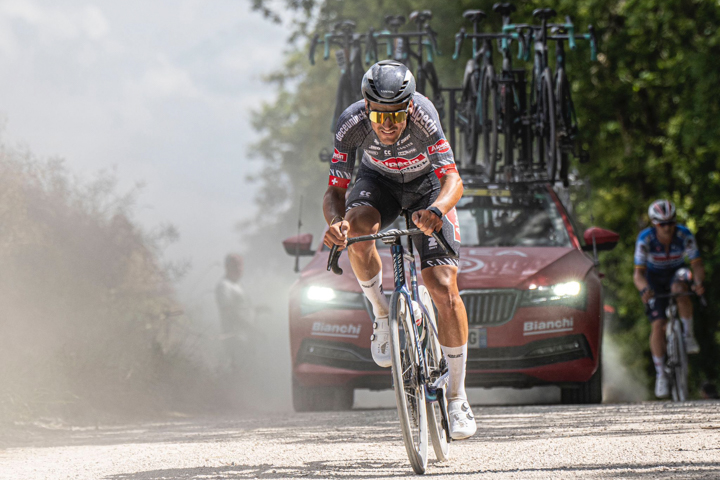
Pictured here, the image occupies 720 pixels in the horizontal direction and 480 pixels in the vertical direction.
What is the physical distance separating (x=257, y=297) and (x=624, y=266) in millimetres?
20678

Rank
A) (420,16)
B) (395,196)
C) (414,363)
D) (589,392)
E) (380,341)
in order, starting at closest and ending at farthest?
1. (414,363)
2. (380,341)
3. (395,196)
4. (589,392)
5. (420,16)

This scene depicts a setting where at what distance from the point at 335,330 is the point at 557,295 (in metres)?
1.77

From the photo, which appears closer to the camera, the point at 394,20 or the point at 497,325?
the point at 497,325

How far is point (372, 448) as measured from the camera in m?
5.96

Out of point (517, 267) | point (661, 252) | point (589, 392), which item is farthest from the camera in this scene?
point (661, 252)

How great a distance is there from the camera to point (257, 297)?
1441 inches

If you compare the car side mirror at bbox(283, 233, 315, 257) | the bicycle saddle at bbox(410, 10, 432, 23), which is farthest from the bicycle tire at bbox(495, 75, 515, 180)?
the car side mirror at bbox(283, 233, 315, 257)

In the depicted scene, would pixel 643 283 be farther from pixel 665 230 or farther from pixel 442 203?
pixel 442 203

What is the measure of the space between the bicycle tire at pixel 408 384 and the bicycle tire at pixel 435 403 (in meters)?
0.08

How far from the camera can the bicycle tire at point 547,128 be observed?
1045 cm

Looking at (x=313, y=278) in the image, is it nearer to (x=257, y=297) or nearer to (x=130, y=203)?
(x=130, y=203)

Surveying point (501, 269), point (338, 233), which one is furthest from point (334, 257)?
point (501, 269)

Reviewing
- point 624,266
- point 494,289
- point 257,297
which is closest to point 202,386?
point 494,289

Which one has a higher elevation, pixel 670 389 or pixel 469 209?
pixel 469 209
